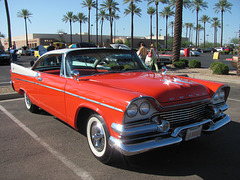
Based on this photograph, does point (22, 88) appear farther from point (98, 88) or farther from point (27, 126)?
point (98, 88)

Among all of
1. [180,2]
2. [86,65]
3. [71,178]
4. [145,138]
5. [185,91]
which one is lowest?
[71,178]

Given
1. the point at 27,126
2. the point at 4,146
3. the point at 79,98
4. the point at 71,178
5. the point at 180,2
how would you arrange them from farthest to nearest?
1. the point at 180,2
2. the point at 27,126
3. the point at 4,146
4. the point at 79,98
5. the point at 71,178

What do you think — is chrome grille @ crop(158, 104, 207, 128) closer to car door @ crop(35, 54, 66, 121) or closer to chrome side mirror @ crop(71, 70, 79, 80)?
chrome side mirror @ crop(71, 70, 79, 80)

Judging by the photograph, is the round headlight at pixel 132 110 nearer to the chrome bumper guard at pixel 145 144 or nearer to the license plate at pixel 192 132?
the chrome bumper guard at pixel 145 144

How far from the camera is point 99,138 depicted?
9.83 ft

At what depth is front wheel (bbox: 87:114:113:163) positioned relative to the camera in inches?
109

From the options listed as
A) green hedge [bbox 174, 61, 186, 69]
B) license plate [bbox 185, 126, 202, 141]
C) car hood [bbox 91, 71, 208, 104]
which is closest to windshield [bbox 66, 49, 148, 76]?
car hood [bbox 91, 71, 208, 104]

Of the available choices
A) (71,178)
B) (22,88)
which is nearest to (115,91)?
(71,178)

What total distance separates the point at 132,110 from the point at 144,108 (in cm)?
16

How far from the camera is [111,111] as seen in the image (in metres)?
2.61

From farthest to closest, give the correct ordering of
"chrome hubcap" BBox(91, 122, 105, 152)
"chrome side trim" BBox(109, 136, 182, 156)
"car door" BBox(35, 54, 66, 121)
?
"car door" BBox(35, 54, 66, 121)
"chrome hubcap" BBox(91, 122, 105, 152)
"chrome side trim" BBox(109, 136, 182, 156)

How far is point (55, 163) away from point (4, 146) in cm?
112

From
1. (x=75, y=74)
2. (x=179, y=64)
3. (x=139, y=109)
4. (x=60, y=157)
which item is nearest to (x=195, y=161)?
(x=139, y=109)

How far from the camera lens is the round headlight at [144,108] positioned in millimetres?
2571
